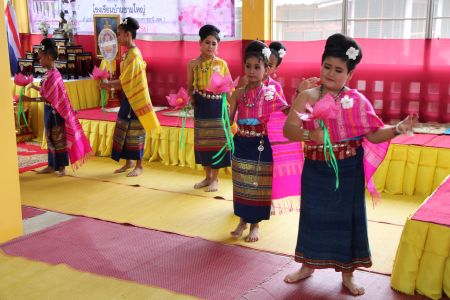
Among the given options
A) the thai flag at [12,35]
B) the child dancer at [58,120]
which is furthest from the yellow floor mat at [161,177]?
the thai flag at [12,35]

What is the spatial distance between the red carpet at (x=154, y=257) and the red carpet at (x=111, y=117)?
6.92 feet

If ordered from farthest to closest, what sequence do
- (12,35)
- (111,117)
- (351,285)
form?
(12,35) → (111,117) → (351,285)

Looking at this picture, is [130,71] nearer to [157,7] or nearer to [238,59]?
[238,59]

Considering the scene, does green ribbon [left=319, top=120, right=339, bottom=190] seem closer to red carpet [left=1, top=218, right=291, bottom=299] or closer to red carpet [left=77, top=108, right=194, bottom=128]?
red carpet [left=1, top=218, right=291, bottom=299]

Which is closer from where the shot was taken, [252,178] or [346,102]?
[346,102]

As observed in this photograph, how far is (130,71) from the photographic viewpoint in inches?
195

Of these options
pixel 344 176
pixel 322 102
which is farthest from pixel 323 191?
pixel 322 102

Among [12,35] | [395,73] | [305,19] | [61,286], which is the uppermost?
[305,19]

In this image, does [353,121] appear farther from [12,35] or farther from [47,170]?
[12,35]

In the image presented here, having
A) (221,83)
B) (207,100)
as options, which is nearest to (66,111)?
(207,100)

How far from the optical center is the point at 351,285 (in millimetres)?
2838

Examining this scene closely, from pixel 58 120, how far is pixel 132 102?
2.37ft

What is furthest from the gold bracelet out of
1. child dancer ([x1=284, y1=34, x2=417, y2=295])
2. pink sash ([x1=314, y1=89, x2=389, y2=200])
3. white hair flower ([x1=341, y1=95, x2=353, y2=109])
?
white hair flower ([x1=341, y1=95, x2=353, y2=109])

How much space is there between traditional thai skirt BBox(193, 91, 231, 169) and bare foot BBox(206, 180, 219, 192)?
0.20 m
